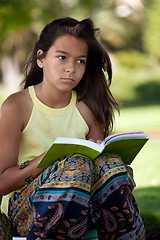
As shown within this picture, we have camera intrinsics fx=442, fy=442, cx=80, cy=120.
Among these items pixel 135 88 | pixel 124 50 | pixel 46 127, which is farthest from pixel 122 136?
pixel 124 50

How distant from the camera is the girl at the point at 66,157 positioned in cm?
209

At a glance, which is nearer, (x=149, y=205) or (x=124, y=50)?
(x=149, y=205)

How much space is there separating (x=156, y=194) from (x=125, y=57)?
21.7m

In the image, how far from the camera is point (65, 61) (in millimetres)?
2541

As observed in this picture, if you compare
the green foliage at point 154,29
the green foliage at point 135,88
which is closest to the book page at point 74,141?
the green foliage at point 135,88

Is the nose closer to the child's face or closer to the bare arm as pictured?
the child's face

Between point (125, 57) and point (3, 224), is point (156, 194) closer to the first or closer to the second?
point (3, 224)

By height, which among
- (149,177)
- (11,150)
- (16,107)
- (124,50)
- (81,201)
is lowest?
(149,177)

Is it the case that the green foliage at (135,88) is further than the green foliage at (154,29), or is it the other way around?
the green foliage at (154,29)

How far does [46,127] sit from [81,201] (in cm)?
64

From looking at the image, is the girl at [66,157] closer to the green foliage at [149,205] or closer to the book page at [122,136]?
the book page at [122,136]

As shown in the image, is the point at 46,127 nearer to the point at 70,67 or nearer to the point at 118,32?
the point at 70,67

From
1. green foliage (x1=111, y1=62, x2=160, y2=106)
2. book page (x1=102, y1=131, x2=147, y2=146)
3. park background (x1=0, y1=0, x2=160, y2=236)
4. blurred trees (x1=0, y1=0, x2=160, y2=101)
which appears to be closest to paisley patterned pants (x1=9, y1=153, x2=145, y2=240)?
book page (x1=102, y1=131, x2=147, y2=146)

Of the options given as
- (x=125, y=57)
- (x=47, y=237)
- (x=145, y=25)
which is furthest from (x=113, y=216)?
(x=145, y=25)
